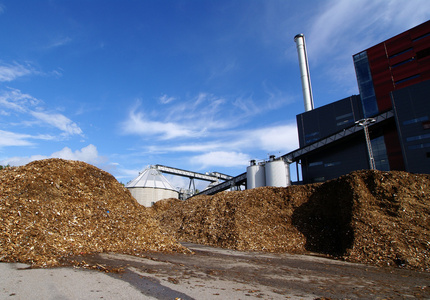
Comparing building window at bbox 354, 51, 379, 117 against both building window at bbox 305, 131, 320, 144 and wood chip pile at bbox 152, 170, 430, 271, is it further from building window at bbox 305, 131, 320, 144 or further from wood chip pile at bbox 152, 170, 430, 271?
wood chip pile at bbox 152, 170, 430, 271

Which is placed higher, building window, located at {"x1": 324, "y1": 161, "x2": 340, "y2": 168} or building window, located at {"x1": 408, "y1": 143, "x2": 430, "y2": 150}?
building window, located at {"x1": 408, "y1": 143, "x2": 430, "y2": 150}

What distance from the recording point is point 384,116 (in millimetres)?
38344

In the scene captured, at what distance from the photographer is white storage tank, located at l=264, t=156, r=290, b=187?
41.0m

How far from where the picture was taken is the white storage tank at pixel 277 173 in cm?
4101

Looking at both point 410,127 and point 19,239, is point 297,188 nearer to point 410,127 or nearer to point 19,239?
point 19,239

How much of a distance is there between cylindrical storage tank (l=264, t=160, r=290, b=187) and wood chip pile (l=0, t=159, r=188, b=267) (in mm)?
33234

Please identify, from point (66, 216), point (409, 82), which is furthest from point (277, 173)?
point (66, 216)

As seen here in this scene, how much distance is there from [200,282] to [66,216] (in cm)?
577

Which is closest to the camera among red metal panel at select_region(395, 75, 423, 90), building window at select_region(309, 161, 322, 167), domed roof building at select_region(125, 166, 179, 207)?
red metal panel at select_region(395, 75, 423, 90)

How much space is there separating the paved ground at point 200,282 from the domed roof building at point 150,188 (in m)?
43.6

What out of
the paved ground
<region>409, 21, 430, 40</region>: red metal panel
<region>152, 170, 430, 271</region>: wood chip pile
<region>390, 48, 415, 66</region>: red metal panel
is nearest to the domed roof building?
<region>152, 170, 430, 271</region>: wood chip pile

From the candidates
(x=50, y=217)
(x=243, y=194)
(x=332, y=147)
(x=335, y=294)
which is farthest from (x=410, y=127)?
(x=50, y=217)

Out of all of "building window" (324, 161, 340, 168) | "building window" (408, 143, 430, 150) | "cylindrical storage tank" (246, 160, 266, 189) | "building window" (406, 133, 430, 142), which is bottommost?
"cylindrical storage tank" (246, 160, 266, 189)

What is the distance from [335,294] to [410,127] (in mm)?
41400
